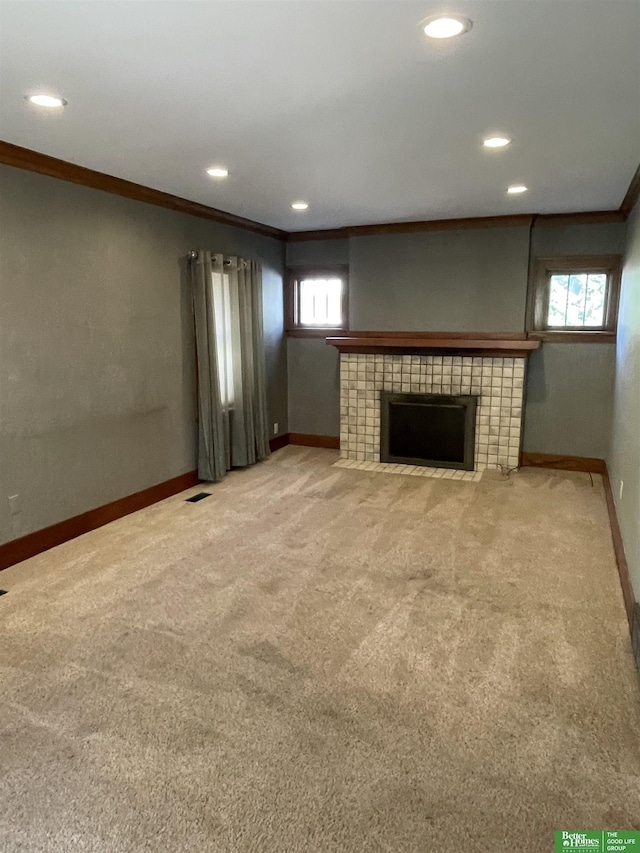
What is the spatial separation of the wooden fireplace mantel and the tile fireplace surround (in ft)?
0.17

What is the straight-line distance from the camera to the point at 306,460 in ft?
19.8

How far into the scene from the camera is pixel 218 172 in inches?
144

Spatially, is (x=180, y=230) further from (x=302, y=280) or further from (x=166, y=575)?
(x=166, y=575)

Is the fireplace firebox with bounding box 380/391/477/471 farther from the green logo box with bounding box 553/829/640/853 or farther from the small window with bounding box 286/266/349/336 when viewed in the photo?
the green logo box with bounding box 553/829/640/853

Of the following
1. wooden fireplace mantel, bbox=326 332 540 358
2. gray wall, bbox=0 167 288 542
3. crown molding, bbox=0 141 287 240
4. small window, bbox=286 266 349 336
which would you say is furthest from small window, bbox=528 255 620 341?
gray wall, bbox=0 167 288 542

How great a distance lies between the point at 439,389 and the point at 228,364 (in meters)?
2.04

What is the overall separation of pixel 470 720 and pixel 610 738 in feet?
1.56

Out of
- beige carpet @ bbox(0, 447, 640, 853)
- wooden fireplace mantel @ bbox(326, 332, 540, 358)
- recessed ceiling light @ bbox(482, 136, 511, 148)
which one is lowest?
beige carpet @ bbox(0, 447, 640, 853)

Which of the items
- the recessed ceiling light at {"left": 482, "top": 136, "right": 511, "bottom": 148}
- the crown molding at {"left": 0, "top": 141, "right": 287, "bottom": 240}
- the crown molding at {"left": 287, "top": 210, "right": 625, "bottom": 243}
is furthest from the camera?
the crown molding at {"left": 287, "top": 210, "right": 625, "bottom": 243}

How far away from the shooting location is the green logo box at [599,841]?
1635mm

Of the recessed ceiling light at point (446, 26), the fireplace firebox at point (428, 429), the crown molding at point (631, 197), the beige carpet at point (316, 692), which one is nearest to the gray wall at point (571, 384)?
the crown molding at point (631, 197)

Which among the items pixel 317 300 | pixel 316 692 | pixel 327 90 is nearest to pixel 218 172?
pixel 327 90

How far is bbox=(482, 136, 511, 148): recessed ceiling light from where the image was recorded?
294 centimetres

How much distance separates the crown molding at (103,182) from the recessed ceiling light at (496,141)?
7.70ft
